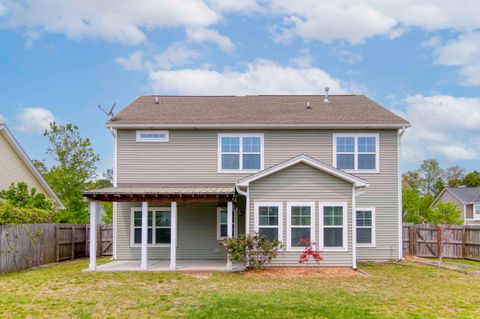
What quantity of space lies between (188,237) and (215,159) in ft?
10.7

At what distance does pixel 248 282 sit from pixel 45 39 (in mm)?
14339

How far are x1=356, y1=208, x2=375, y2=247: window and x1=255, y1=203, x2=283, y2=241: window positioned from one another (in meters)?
4.18

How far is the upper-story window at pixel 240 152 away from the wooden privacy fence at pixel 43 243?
6.97 m

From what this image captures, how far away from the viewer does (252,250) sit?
15.8m

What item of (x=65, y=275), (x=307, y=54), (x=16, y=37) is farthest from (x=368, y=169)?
(x=16, y=37)

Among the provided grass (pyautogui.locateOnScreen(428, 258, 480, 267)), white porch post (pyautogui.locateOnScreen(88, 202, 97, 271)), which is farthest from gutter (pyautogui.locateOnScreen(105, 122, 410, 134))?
grass (pyautogui.locateOnScreen(428, 258, 480, 267))

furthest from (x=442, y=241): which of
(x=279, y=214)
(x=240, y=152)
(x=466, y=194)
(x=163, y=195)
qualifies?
(x=466, y=194)

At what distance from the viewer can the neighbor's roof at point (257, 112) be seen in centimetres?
1906

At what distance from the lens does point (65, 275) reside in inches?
582

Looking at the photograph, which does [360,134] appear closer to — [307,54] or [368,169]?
[368,169]

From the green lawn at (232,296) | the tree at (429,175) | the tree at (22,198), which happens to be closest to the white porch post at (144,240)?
the green lawn at (232,296)

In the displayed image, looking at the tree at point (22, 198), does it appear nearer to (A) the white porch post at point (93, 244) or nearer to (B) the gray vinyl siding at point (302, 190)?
Result: (A) the white porch post at point (93, 244)

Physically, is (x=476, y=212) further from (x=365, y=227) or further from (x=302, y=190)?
(x=302, y=190)

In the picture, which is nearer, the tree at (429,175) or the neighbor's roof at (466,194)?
the neighbor's roof at (466,194)
